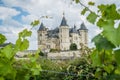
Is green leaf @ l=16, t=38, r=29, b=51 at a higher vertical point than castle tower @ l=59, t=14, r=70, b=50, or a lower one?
lower

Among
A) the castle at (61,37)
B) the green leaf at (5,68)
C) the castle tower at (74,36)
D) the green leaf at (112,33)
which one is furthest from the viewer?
the castle tower at (74,36)

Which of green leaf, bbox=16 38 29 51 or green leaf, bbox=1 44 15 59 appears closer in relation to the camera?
green leaf, bbox=1 44 15 59

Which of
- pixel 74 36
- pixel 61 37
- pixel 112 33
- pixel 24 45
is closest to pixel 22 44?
pixel 24 45

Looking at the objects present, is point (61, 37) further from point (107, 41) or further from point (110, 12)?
point (107, 41)

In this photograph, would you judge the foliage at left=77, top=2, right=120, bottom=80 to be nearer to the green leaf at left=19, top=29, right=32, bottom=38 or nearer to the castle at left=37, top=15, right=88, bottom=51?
the green leaf at left=19, top=29, right=32, bottom=38

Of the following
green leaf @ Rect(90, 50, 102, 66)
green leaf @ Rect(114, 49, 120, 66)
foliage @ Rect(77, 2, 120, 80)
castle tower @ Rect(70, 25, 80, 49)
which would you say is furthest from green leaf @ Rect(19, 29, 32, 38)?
castle tower @ Rect(70, 25, 80, 49)

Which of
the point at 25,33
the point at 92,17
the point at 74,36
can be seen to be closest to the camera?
the point at 92,17

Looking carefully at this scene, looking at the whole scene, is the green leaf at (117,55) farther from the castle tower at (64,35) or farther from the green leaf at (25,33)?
the castle tower at (64,35)

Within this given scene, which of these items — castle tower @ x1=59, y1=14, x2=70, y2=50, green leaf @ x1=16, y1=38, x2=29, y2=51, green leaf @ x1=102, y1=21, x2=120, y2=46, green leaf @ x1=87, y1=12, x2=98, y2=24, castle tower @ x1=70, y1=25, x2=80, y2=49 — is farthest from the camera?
castle tower @ x1=70, y1=25, x2=80, y2=49

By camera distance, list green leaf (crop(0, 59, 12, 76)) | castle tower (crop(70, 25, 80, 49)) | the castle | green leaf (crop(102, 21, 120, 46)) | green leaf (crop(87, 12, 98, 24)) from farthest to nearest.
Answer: castle tower (crop(70, 25, 80, 49)), the castle, green leaf (crop(0, 59, 12, 76)), green leaf (crop(87, 12, 98, 24)), green leaf (crop(102, 21, 120, 46))

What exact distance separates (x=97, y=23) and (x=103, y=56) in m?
0.12

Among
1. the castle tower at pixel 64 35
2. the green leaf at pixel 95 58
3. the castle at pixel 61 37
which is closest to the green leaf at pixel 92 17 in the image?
the green leaf at pixel 95 58

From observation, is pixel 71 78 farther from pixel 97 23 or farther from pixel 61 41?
pixel 61 41

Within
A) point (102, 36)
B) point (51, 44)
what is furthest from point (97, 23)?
point (51, 44)
